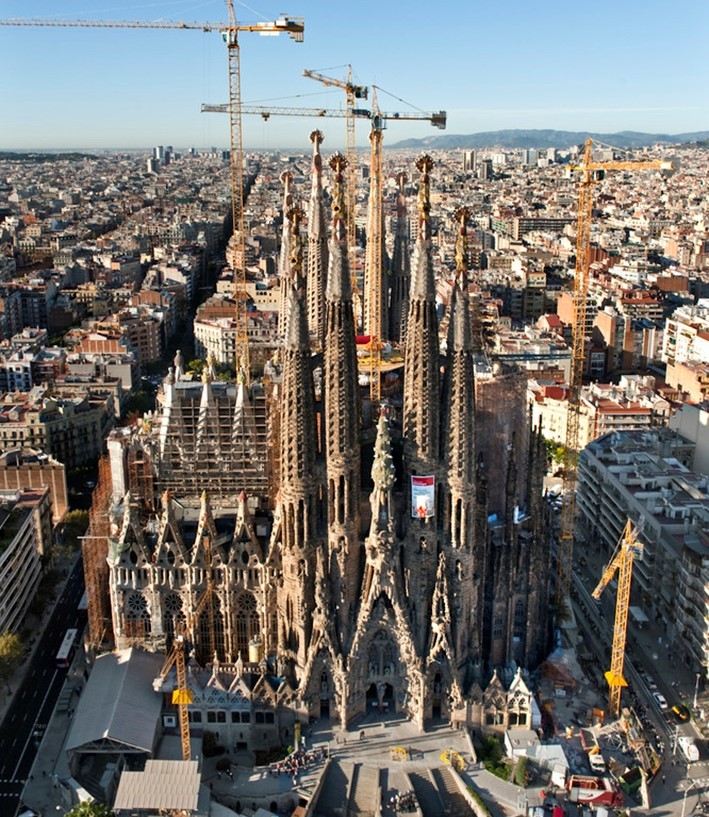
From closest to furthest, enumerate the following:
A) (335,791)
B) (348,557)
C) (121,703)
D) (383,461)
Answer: (335,791) < (383,461) < (348,557) < (121,703)

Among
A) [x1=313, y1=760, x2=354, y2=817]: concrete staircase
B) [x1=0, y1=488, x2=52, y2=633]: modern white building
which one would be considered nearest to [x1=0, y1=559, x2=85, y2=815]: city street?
[x1=0, y1=488, x2=52, y2=633]: modern white building

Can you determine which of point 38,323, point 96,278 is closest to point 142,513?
point 38,323

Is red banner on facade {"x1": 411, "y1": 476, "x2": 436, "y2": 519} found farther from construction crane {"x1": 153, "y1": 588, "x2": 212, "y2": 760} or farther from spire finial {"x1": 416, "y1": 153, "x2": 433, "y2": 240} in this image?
construction crane {"x1": 153, "y1": 588, "x2": 212, "y2": 760}

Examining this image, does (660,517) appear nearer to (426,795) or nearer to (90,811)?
(426,795)

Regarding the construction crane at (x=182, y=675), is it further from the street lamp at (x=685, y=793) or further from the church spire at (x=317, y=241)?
the street lamp at (x=685, y=793)

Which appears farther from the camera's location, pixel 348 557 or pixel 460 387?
pixel 348 557

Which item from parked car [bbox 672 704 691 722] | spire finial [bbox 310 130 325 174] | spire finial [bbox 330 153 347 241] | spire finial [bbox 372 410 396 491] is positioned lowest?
parked car [bbox 672 704 691 722]

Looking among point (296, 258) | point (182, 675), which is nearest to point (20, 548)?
point (182, 675)

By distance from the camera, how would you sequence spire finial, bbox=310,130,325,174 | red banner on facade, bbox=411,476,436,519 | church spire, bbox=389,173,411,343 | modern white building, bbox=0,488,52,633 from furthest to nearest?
church spire, bbox=389,173,411,343 → spire finial, bbox=310,130,325,174 → modern white building, bbox=0,488,52,633 → red banner on facade, bbox=411,476,436,519

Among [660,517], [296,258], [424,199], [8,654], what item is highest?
[424,199]
